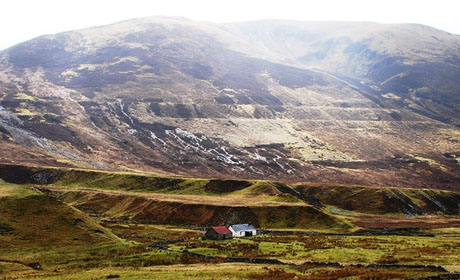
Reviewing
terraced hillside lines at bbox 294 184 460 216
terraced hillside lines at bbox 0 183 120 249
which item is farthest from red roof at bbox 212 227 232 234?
terraced hillside lines at bbox 294 184 460 216

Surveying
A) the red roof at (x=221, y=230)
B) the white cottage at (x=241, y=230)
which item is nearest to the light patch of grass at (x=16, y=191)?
the red roof at (x=221, y=230)

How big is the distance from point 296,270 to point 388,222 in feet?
267

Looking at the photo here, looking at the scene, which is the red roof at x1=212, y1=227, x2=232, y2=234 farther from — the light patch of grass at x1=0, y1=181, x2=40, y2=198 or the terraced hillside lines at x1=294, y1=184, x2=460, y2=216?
the terraced hillside lines at x1=294, y1=184, x2=460, y2=216

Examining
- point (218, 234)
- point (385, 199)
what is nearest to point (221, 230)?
point (218, 234)

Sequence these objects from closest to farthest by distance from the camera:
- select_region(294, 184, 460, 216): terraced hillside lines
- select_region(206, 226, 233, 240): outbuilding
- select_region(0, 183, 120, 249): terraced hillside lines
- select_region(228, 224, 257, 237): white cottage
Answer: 1. select_region(0, 183, 120, 249): terraced hillside lines
2. select_region(206, 226, 233, 240): outbuilding
3. select_region(228, 224, 257, 237): white cottage
4. select_region(294, 184, 460, 216): terraced hillside lines

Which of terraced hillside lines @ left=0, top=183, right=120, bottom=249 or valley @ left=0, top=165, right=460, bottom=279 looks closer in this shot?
valley @ left=0, top=165, right=460, bottom=279

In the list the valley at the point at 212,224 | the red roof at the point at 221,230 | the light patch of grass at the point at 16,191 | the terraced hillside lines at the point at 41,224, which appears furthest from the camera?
the red roof at the point at 221,230

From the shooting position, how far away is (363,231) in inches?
3932

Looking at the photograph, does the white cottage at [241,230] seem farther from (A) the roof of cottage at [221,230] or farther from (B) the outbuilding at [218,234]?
(B) the outbuilding at [218,234]

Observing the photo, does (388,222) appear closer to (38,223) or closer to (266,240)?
(266,240)

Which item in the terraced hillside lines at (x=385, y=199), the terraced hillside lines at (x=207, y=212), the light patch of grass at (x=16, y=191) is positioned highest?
the light patch of grass at (x=16, y=191)

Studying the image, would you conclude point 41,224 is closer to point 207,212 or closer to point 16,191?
point 16,191

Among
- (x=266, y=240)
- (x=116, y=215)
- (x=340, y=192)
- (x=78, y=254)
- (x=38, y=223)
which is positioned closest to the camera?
(x=78, y=254)

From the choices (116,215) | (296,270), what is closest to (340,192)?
(116,215)
